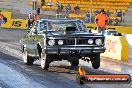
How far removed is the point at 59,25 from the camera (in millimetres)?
14508

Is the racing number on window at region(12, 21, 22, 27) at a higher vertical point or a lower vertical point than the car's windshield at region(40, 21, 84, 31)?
lower

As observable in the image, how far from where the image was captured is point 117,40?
18469 mm

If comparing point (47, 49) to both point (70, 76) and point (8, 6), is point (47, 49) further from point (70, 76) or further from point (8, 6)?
point (8, 6)

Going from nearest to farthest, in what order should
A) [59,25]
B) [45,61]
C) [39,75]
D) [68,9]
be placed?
1. [39,75]
2. [45,61]
3. [59,25]
4. [68,9]

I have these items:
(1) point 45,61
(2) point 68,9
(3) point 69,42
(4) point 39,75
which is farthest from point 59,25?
(2) point 68,9

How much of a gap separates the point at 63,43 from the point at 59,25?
1.34 metres

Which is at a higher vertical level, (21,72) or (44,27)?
(44,27)

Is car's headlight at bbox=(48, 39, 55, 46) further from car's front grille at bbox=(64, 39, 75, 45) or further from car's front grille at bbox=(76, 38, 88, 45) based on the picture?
car's front grille at bbox=(76, 38, 88, 45)

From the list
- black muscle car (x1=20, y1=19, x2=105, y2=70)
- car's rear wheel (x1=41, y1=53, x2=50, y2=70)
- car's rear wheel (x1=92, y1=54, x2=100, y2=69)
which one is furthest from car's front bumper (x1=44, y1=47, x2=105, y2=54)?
car's rear wheel (x1=92, y1=54, x2=100, y2=69)

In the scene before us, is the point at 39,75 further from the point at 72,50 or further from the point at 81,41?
the point at 81,41

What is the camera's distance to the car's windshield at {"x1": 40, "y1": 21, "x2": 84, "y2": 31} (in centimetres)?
1430

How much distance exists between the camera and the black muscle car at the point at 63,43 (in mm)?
13242

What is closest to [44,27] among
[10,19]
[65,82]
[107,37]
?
[65,82]

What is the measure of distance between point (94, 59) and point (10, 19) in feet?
91.1
